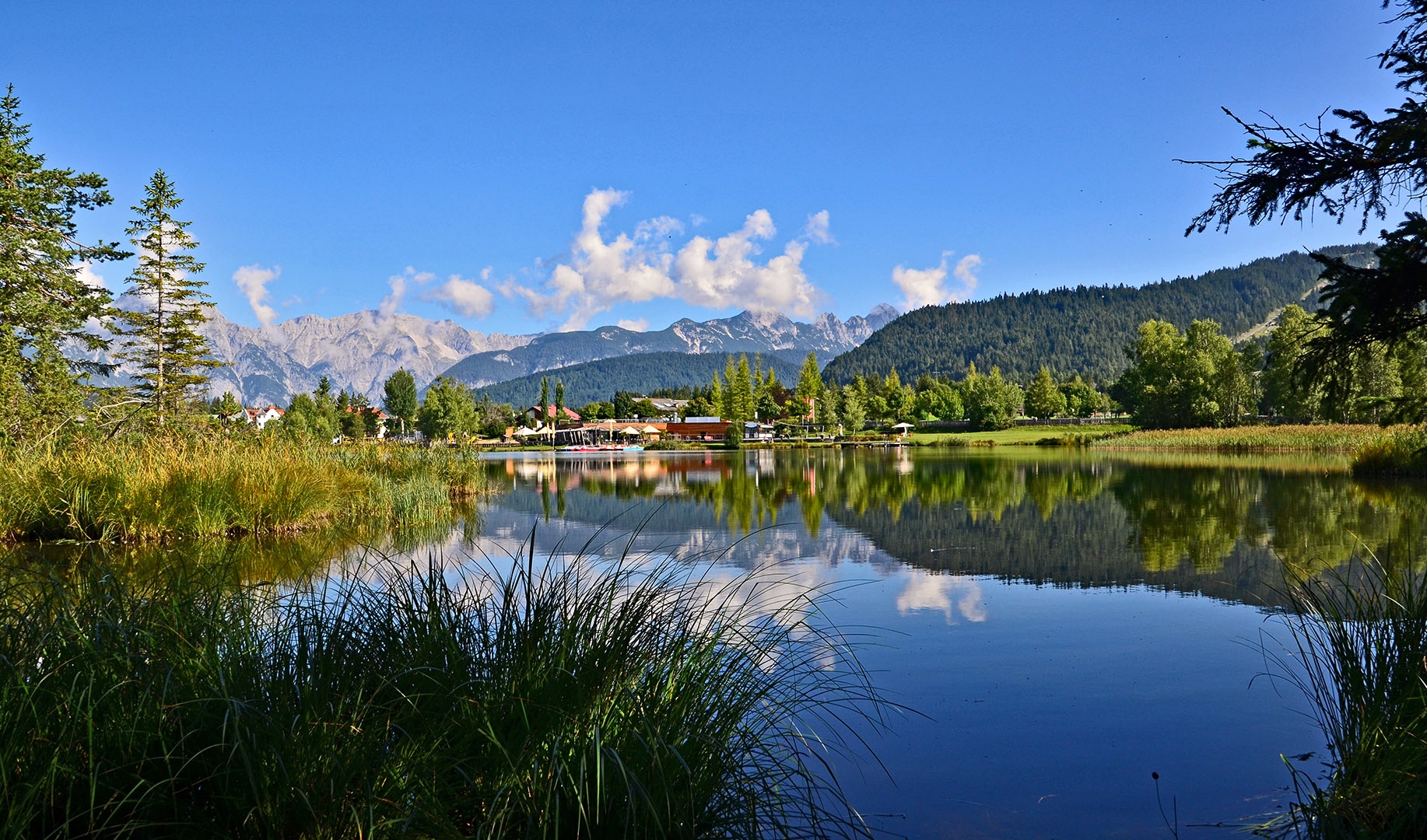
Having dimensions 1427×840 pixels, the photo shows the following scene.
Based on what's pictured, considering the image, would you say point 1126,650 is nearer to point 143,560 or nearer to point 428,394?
Answer: point 143,560

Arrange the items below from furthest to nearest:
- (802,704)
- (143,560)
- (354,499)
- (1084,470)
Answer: (1084,470) → (354,499) → (143,560) → (802,704)

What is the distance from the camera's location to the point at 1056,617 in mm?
7844

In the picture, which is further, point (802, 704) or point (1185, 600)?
point (1185, 600)

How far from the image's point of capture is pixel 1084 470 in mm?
31109

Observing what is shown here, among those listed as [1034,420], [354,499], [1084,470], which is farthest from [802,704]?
[1034,420]

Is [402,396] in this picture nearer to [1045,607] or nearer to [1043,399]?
[1043,399]

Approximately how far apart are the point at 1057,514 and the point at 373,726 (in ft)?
50.9

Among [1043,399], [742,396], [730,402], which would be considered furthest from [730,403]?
[1043,399]

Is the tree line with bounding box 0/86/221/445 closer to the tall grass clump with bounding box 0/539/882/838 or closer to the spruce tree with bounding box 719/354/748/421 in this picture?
the tall grass clump with bounding box 0/539/882/838

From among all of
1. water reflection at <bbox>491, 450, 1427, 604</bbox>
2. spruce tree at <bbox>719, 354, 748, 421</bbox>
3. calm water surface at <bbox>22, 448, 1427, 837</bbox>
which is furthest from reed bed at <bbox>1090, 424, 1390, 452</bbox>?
spruce tree at <bbox>719, 354, 748, 421</bbox>

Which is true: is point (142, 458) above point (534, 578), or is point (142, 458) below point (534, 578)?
above

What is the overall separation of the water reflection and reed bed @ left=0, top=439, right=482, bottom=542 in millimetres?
3963

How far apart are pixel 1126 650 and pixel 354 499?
41.3 feet

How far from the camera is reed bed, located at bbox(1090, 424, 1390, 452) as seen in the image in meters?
37.3
